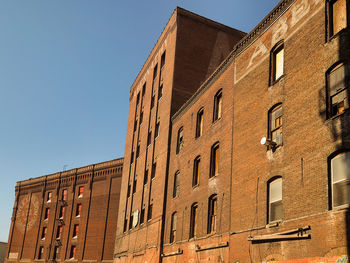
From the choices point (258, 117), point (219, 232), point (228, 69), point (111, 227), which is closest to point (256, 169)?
point (258, 117)

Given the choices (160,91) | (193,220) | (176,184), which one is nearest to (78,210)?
(160,91)

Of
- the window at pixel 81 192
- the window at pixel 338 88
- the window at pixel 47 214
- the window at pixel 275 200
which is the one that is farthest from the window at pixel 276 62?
the window at pixel 47 214

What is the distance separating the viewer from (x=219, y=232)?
2091 centimetres

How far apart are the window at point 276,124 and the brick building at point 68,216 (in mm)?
32343

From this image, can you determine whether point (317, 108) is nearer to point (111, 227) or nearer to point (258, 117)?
point (258, 117)

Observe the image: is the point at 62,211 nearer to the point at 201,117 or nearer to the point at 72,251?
the point at 72,251

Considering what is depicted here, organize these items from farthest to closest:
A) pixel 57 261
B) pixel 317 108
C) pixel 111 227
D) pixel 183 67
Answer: pixel 57 261
pixel 111 227
pixel 183 67
pixel 317 108

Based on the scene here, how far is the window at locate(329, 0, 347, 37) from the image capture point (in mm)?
15311

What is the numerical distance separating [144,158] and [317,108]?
22.3 meters

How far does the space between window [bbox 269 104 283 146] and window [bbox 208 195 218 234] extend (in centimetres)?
579

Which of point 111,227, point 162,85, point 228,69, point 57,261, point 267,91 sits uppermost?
point 162,85

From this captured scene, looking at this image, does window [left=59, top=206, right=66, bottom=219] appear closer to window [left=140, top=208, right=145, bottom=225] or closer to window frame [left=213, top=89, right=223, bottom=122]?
window [left=140, top=208, right=145, bottom=225]

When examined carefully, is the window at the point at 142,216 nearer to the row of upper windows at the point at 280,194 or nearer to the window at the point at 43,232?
the row of upper windows at the point at 280,194

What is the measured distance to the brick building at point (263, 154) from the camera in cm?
1441
